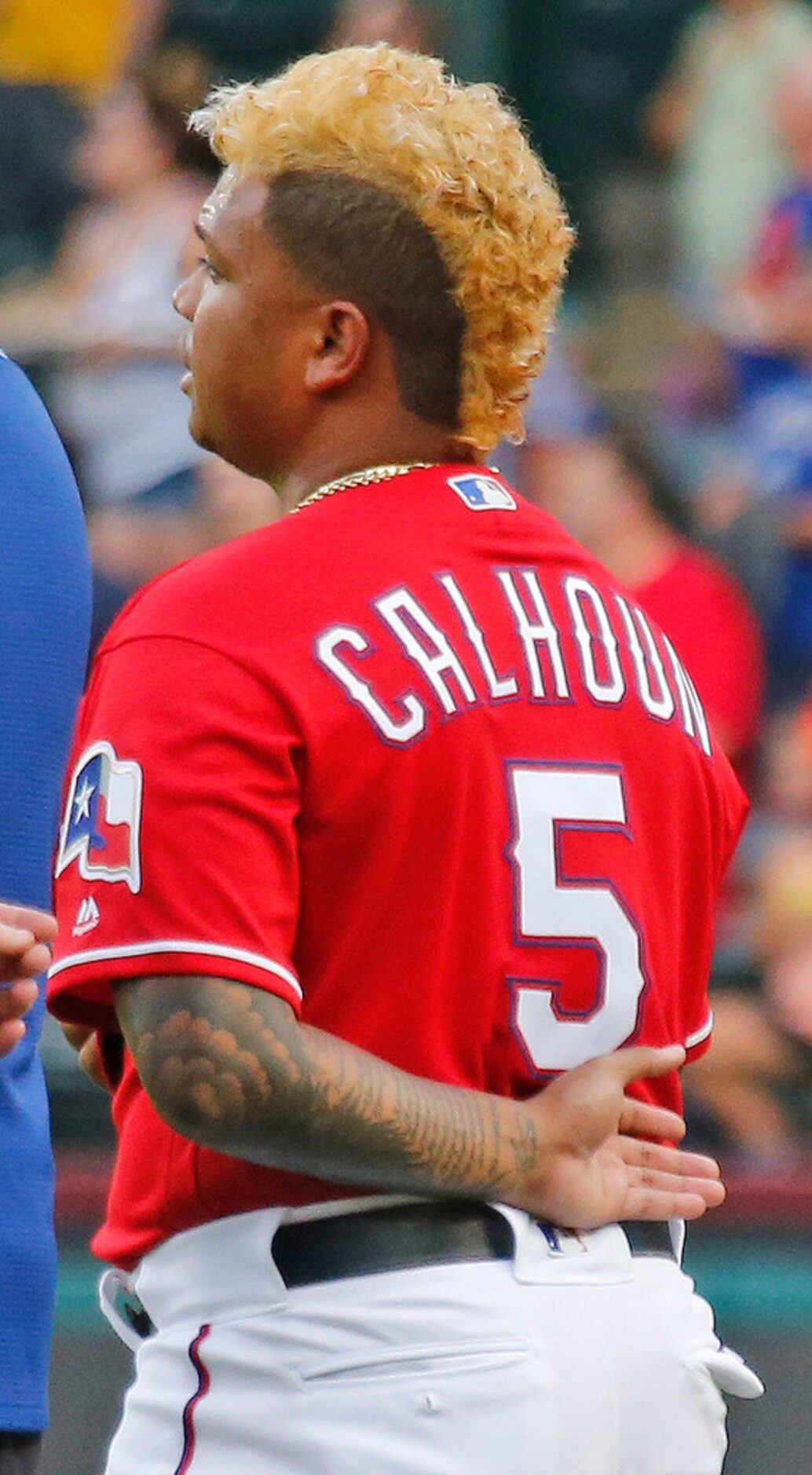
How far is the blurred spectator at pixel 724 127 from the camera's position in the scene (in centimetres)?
636

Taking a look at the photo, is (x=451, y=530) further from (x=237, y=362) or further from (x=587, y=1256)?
(x=587, y=1256)

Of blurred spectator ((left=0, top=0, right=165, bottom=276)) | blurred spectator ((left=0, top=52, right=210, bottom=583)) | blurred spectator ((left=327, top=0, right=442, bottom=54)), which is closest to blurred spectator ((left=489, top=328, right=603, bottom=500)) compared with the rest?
blurred spectator ((left=0, top=52, right=210, bottom=583))

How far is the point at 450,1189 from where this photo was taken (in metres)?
1.63

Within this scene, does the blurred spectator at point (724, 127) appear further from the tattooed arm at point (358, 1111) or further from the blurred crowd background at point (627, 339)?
the tattooed arm at point (358, 1111)

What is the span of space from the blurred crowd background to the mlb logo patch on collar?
2865 millimetres

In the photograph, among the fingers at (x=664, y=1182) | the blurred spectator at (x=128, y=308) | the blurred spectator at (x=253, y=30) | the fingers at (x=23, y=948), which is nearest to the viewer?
the fingers at (x=23, y=948)

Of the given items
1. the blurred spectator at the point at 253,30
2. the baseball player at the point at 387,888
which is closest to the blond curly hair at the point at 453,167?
the baseball player at the point at 387,888

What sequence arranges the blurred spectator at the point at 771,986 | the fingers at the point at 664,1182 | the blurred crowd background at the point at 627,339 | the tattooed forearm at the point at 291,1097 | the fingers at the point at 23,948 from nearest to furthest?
1. the tattooed forearm at the point at 291,1097
2. the fingers at the point at 23,948
3. the fingers at the point at 664,1182
4. the blurred spectator at the point at 771,986
5. the blurred crowd background at the point at 627,339

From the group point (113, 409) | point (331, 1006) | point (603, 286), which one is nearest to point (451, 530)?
point (331, 1006)

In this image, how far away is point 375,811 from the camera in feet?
5.34

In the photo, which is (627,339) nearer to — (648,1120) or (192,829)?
(648,1120)

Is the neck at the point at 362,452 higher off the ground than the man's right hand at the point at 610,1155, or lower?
higher

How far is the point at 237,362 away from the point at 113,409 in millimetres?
3770

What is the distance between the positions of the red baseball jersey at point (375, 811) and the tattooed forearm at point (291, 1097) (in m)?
0.03
